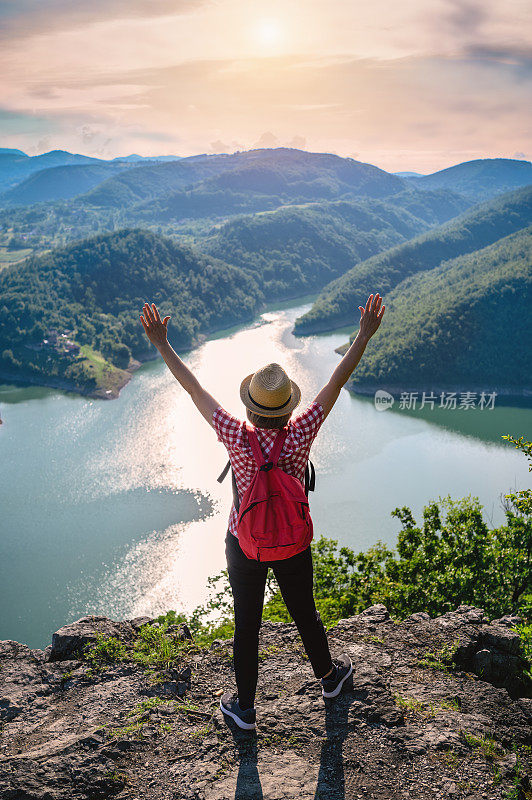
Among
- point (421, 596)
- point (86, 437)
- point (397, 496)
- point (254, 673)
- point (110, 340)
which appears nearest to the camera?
point (254, 673)

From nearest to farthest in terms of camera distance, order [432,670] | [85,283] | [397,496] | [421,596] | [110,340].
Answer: [432,670], [421,596], [397,496], [110,340], [85,283]

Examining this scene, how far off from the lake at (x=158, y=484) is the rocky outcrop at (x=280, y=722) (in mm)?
22304

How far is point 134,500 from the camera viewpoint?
119 feet

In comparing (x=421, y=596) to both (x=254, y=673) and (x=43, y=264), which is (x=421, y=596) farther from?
(x=43, y=264)

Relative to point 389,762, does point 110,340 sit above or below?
above

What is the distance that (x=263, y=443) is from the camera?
315cm

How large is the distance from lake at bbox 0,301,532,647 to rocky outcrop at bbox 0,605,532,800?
2230 centimetres

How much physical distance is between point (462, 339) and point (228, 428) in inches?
2767

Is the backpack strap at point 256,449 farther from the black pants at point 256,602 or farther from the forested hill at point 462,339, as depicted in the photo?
the forested hill at point 462,339

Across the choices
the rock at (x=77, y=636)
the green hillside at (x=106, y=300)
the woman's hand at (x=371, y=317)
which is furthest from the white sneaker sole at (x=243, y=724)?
the green hillside at (x=106, y=300)

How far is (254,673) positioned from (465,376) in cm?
6518

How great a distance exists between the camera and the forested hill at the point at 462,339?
61781 mm

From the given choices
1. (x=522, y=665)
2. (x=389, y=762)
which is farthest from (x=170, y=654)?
(x=522, y=665)

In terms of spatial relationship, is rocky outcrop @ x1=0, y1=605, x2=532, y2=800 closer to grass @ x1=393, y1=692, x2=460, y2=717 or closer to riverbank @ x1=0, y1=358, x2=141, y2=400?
grass @ x1=393, y1=692, x2=460, y2=717
